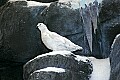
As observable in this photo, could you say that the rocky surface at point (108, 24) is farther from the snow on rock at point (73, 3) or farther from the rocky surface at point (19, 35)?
the rocky surface at point (19, 35)

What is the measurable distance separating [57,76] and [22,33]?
2419 mm

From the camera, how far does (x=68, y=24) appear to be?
5.37m

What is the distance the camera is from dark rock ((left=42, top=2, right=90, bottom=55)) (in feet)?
17.5

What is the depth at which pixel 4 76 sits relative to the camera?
5.67 metres

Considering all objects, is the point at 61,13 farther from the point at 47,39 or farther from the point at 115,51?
the point at 115,51

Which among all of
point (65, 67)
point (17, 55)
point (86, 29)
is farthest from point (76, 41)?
point (65, 67)

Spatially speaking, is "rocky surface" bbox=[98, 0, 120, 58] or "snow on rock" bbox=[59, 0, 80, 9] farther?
"snow on rock" bbox=[59, 0, 80, 9]

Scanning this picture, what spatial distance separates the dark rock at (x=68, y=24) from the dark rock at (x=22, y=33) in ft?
1.07

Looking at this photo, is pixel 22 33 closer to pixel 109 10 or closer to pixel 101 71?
pixel 109 10

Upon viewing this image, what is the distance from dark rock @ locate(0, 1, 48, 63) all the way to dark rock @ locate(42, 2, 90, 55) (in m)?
0.33

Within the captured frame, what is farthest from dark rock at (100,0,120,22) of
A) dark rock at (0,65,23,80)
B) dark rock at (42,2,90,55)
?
dark rock at (0,65,23,80)

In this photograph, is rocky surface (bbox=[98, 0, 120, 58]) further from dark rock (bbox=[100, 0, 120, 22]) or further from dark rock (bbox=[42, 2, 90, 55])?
dark rock (bbox=[42, 2, 90, 55])

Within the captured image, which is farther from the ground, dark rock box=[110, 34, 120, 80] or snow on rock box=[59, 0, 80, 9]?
snow on rock box=[59, 0, 80, 9]

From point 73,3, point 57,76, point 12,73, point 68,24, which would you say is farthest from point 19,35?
point 57,76
